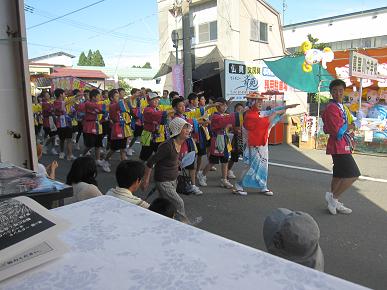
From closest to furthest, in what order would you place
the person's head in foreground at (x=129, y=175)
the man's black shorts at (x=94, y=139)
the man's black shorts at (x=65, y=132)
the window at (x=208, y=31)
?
the person's head in foreground at (x=129, y=175) < the man's black shorts at (x=94, y=139) < the man's black shorts at (x=65, y=132) < the window at (x=208, y=31)

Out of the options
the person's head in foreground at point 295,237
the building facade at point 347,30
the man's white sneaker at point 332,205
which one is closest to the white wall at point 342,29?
the building facade at point 347,30

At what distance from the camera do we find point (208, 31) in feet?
65.4

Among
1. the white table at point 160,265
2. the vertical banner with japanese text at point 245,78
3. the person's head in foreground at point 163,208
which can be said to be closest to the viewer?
the white table at point 160,265

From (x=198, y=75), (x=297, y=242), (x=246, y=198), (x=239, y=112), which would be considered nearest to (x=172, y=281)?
(x=297, y=242)

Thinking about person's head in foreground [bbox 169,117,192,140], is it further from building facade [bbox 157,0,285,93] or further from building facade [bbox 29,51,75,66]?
building facade [bbox 29,51,75,66]

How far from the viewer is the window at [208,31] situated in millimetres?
19503

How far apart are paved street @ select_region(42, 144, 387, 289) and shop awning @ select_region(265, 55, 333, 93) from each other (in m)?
4.29

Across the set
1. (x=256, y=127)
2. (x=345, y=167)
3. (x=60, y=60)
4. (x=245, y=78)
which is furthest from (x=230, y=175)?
(x=60, y=60)

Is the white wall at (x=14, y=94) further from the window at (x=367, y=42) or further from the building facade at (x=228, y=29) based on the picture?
the window at (x=367, y=42)

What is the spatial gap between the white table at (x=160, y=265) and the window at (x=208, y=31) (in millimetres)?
19279

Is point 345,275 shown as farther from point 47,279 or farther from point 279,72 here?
point 279,72

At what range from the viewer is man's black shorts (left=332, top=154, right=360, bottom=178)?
4977 millimetres

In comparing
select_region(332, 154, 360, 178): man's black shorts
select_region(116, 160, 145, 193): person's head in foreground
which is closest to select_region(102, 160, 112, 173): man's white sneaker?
select_region(332, 154, 360, 178): man's black shorts

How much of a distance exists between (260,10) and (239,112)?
50.9ft
